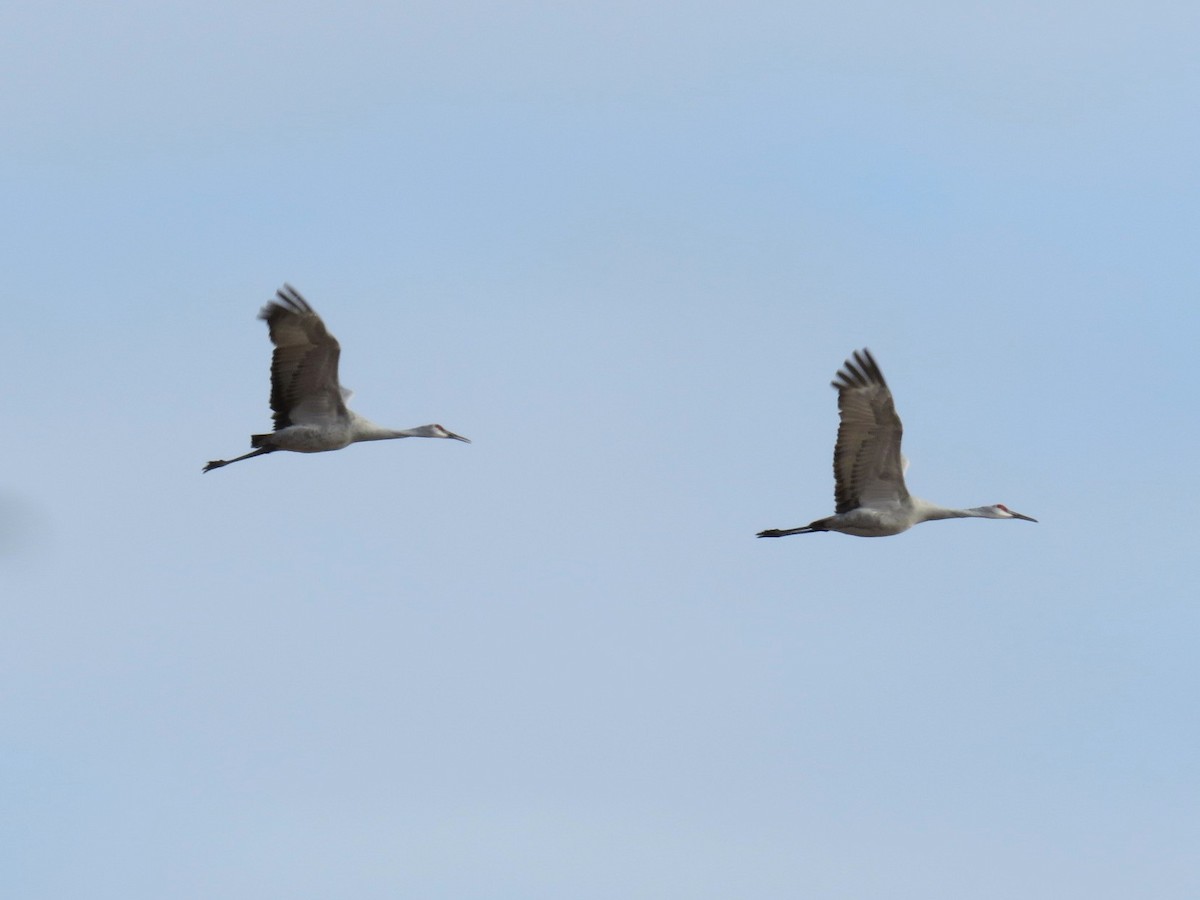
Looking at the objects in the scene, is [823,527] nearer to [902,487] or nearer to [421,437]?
[902,487]

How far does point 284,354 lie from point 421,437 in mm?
3128

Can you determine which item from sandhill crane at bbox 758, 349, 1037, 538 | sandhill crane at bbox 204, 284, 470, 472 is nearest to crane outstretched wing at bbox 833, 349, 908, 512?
sandhill crane at bbox 758, 349, 1037, 538

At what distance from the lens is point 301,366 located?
36.5 m

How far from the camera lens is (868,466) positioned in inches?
1399

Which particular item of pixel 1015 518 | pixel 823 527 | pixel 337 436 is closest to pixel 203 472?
pixel 337 436

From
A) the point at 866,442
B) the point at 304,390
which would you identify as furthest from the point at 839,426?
the point at 304,390

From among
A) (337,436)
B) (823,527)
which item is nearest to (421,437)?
(337,436)

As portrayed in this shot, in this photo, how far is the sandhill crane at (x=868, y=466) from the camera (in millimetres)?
34719

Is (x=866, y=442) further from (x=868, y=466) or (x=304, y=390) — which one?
(x=304, y=390)

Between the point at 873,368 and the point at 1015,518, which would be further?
the point at 1015,518

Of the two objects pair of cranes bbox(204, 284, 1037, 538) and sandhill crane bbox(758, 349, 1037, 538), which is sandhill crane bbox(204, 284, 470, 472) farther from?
sandhill crane bbox(758, 349, 1037, 538)

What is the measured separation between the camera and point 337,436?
121ft

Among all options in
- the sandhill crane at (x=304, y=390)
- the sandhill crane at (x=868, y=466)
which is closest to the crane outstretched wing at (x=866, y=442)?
the sandhill crane at (x=868, y=466)

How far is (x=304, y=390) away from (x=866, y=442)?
7299mm
